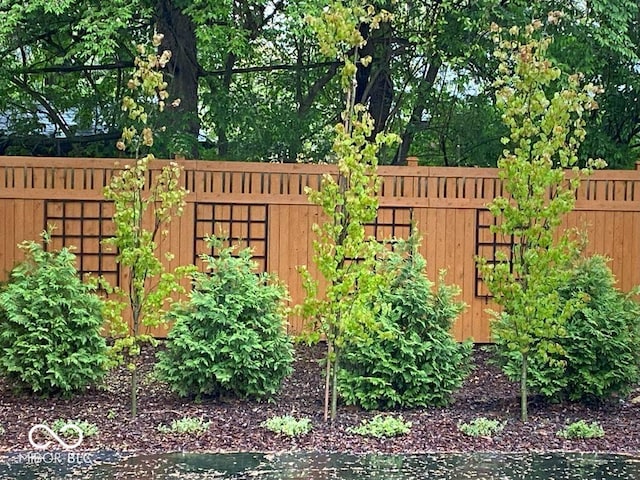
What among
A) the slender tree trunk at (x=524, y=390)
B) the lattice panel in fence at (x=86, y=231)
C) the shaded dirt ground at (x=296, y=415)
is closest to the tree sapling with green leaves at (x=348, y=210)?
the shaded dirt ground at (x=296, y=415)

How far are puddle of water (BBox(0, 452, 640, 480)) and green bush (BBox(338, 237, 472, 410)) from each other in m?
1.12

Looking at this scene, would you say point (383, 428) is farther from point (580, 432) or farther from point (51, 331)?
point (51, 331)

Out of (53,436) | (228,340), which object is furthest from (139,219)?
(53,436)

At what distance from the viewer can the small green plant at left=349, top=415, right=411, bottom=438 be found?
21.5ft

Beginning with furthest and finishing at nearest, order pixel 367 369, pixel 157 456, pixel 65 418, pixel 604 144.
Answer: pixel 604 144
pixel 367 369
pixel 65 418
pixel 157 456

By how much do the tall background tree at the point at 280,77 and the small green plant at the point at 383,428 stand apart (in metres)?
4.61

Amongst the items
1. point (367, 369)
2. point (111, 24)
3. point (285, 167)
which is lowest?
point (367, 369)

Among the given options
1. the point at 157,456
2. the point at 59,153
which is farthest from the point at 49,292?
the point at 59,153

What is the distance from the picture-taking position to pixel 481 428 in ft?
21.9

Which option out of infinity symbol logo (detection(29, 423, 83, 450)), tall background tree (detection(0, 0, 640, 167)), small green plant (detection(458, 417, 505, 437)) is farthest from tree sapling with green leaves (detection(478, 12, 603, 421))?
infinity symbol logo (detection(29, 423, 83, 450))

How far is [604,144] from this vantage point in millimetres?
11406

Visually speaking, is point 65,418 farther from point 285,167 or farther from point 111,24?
point 111,24

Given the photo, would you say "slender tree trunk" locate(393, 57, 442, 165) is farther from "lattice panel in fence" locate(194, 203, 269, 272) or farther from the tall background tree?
"lattice panel in fence" locate(194, 203, 269, 272)

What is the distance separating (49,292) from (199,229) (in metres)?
2.51
